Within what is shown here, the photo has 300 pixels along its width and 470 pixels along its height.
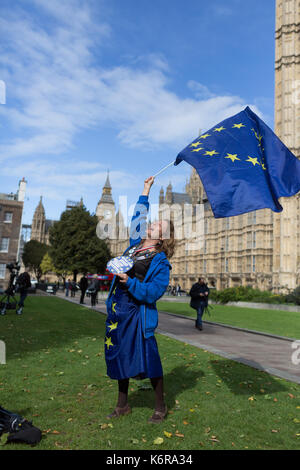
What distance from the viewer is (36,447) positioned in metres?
3.23

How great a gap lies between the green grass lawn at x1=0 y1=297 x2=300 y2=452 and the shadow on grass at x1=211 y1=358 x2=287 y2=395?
0.01m

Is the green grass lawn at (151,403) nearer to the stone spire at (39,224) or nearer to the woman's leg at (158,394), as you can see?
the woman's leg at (158,394)

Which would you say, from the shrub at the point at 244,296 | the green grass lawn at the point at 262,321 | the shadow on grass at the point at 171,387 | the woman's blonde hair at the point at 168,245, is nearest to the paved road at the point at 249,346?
the green grass lawn at the point at 262,321

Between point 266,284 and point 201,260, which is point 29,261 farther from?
point 266,284

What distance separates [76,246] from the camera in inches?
1704

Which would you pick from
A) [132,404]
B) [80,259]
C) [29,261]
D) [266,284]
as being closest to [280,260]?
[266,284]

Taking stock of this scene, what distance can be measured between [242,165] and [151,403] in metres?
3.41

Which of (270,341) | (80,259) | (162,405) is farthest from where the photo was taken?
(80,259)

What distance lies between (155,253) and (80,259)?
40.0m

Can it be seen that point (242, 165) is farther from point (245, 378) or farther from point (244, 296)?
point (244, 296)

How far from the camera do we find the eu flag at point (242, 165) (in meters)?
4.95

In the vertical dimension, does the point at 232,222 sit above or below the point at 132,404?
above

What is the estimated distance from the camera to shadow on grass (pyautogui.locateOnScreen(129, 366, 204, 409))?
4648 millimetres

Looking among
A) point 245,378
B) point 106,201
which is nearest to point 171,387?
point 245,378
